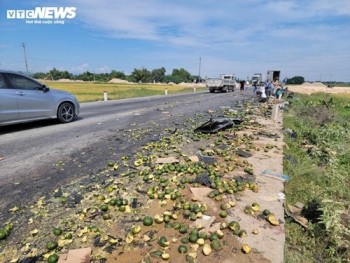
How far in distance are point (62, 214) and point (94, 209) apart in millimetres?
434

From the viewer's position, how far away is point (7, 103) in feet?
25.8

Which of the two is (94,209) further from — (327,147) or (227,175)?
(327,147)

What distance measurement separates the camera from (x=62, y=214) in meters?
3.44

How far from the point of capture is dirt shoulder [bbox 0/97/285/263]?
270 cm

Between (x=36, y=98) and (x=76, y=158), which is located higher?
(x=36, y=98)

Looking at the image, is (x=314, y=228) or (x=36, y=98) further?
(x=36, y=98)

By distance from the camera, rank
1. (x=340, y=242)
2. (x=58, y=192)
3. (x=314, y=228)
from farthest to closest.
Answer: (x=58, y=192), (x=314, y=228), (x=340, y=242)

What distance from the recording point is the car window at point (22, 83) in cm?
809

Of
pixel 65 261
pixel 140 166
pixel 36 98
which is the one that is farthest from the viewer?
pixel 36 98

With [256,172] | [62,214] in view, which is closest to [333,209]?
[256,172]

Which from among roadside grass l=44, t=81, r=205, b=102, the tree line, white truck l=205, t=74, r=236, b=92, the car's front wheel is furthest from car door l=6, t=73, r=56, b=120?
the tree line

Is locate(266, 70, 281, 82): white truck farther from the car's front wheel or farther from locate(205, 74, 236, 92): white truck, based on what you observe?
the car's front wheel

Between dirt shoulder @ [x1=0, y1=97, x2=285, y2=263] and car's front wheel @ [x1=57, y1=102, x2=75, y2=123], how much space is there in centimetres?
536

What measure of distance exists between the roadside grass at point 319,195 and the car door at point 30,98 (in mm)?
8266
